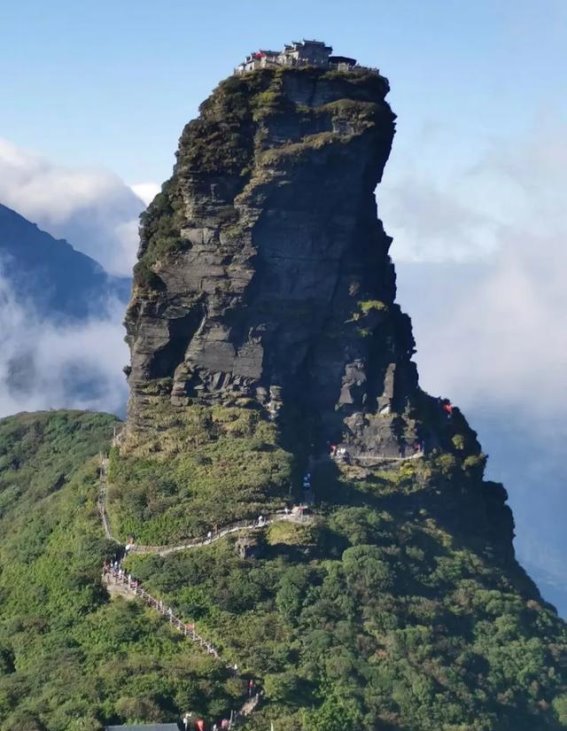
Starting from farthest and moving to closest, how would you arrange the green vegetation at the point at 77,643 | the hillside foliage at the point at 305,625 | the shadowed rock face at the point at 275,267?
the shadowed rock face at the point at 275,267, the hillside foliage at the point at 305,625, the green vegetation at the point at 77,643

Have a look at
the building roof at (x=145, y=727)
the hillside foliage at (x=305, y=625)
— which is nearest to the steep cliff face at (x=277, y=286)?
the hillside foliage at (x=305, y=625)

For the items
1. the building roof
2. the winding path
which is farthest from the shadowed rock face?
the building roof

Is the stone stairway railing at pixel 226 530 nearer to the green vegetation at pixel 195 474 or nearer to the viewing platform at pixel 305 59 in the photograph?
the green vegetation at pixel 195 474

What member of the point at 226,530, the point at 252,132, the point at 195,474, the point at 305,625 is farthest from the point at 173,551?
the point at 252,132

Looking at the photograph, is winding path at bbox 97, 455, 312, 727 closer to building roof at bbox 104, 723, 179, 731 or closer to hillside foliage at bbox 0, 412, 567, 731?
hillside foliage at bbox 0, 412, 567, 731

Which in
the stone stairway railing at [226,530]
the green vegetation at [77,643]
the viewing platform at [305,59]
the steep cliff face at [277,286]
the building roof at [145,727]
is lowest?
the building roof at [145,727]

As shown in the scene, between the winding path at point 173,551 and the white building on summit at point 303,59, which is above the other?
the white building on summit at point 303,59
